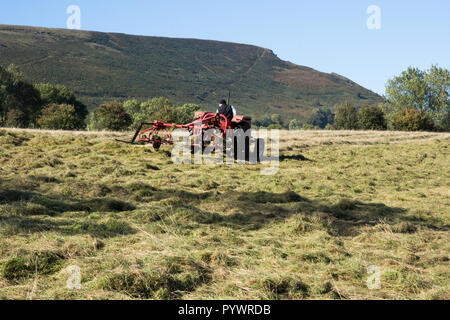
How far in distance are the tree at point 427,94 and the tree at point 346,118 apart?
12.3m

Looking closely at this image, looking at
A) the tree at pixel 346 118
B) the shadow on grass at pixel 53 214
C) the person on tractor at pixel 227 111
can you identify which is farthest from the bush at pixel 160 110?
the shadow on grass at pixel 53 214

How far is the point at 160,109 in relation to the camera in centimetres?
6128

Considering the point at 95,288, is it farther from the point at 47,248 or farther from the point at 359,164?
the point at 359,164

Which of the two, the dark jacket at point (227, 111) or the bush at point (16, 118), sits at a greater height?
the bush at point (16, 118)

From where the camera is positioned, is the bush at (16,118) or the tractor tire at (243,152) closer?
the tractor tire at (243,152)

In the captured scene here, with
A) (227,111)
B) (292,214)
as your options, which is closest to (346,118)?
(227,111)

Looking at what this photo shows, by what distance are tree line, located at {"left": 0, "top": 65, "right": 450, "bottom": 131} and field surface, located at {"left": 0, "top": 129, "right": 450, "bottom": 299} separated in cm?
2930

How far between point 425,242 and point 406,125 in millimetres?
47623

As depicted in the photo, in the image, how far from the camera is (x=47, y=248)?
4984 mm

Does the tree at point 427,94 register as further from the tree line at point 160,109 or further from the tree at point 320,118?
the tree at point 320,118

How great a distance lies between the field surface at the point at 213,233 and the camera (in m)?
4.28
